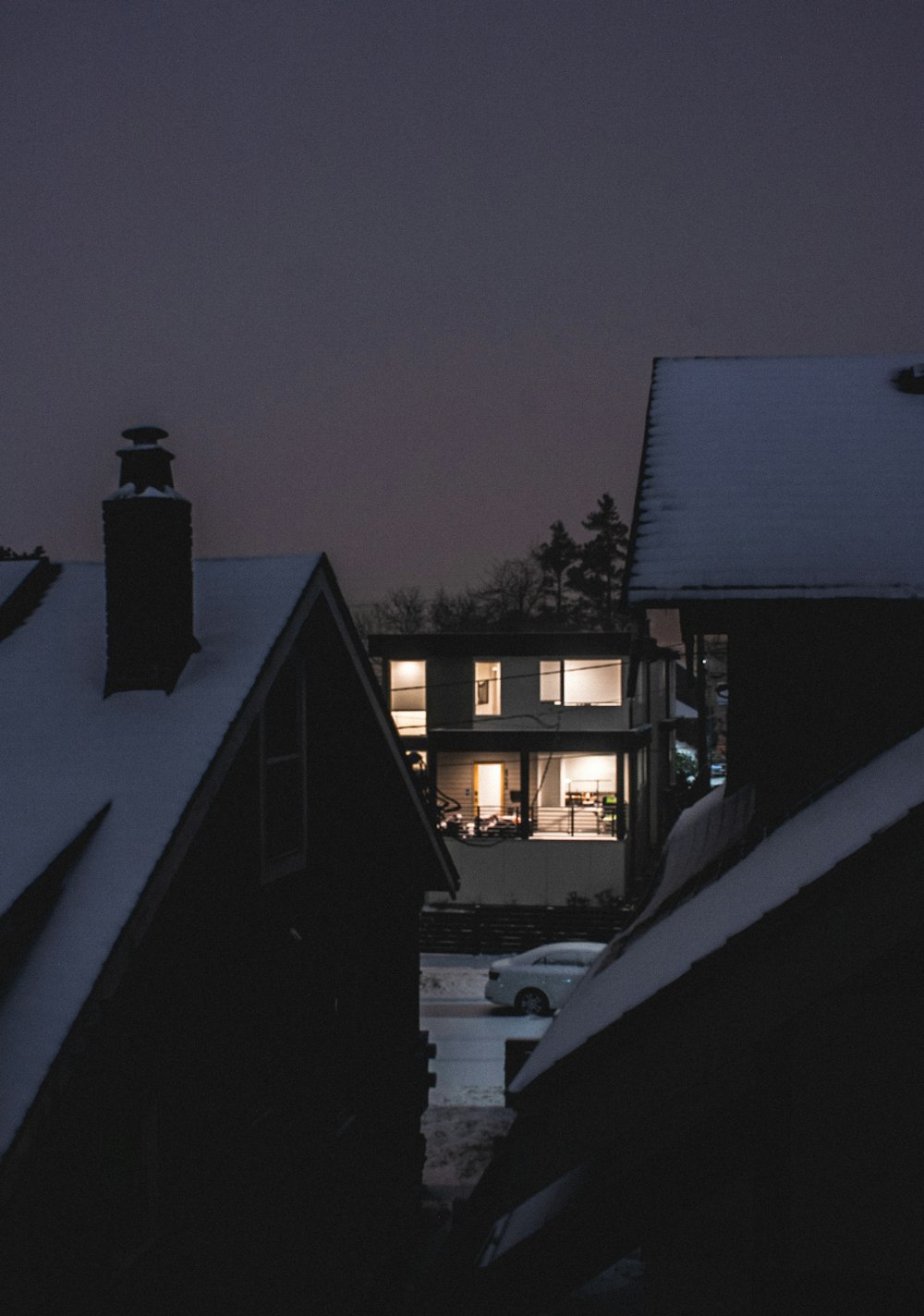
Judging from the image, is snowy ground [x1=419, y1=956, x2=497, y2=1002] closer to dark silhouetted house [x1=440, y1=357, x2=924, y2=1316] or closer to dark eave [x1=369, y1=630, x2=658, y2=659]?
dark eave [x1=369, y1=630, x2=658, y2=659]

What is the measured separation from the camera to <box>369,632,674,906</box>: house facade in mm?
30922

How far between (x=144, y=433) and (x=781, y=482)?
5.31 metres

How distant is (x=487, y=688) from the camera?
111ft

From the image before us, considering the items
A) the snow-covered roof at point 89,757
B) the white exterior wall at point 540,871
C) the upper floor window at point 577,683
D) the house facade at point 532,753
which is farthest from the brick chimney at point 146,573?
the upper floor window at point 577,683

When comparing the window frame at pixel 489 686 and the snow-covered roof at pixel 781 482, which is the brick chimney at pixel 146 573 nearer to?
the snow-covered roof at pixel 781 482

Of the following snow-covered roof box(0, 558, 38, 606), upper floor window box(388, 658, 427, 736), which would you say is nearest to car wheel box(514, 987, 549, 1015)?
upper floor window box(388, 658, 427, 736)

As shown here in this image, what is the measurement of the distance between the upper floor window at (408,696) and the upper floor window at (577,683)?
4.40m

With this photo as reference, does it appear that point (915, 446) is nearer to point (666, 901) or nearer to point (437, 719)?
point (666, 901)

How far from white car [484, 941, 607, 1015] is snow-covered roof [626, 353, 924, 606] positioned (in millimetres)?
15133

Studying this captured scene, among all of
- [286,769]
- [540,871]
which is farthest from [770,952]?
[540,871]

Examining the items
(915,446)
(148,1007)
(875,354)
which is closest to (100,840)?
(148,1007)

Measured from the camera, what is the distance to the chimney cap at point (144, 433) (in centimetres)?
870

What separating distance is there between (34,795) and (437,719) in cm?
2672

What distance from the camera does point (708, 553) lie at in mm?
6645
